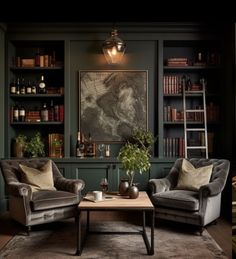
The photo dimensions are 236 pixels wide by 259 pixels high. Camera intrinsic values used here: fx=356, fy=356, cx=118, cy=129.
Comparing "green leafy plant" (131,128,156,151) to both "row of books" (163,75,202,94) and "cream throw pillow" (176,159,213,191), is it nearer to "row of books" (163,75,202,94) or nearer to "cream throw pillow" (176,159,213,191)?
"row of books" (163,75,202,94)

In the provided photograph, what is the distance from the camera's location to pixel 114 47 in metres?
5.18

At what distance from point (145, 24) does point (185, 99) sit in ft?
4.51

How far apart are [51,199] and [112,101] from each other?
6.92 ft

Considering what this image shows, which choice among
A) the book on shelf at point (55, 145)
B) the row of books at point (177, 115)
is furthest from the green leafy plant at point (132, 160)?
the book on shelf at point (55, 145)

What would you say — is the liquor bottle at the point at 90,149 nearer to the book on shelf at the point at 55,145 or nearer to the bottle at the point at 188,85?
the book on shelf at the point at 55,145

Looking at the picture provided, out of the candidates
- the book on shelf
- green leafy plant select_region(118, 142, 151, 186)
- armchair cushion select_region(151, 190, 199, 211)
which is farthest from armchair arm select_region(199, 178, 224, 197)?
the book on shelf

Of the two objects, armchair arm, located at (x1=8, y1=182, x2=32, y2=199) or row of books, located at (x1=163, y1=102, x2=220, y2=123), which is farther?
row of books, located at (x1=163, y1=102, x2=220, y2=123)

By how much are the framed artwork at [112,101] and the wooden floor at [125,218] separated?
1384 millimetres

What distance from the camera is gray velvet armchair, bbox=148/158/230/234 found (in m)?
4.18

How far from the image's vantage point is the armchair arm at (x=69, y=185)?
15.2 feet

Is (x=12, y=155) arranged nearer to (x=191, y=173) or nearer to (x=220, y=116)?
(x=191, y=173)

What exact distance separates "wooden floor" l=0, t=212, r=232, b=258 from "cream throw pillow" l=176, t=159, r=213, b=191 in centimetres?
56

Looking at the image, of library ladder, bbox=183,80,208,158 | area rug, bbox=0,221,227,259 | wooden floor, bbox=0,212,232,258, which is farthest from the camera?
library ladder, bbox=183,80,208,158

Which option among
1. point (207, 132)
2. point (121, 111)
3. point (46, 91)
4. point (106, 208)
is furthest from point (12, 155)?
point (207, 132)
